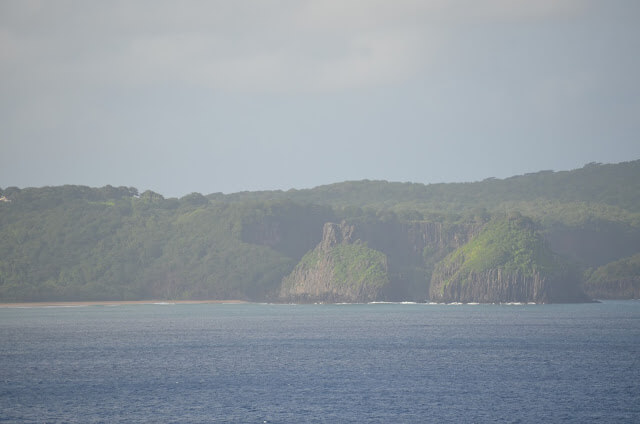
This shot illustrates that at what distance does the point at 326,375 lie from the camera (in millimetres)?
95812

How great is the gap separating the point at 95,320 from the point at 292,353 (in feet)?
309

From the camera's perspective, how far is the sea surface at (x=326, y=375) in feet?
245

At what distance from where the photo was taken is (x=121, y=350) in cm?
12419

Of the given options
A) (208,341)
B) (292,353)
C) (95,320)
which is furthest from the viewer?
(95,320)

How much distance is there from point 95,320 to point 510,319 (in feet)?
307

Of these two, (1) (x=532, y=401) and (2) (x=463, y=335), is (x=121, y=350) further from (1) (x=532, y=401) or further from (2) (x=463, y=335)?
(1) (x=532, y=401)

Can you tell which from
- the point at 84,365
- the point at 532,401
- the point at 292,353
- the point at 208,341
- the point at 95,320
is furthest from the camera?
the point at 95,320

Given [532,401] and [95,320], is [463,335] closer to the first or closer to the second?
[532,401]

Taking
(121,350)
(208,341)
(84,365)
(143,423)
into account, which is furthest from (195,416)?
(208,341)

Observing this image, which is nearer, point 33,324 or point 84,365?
point 84,365

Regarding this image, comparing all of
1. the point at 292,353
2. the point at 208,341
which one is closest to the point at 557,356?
the point at 292,353

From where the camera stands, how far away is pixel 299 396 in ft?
271

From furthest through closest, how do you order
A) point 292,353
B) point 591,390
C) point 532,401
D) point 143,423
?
point 292,353
point 591,390
point 532,401
point 143,423

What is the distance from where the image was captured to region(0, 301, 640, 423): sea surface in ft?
245
